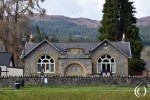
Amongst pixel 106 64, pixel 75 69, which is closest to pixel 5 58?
pixel 75 69

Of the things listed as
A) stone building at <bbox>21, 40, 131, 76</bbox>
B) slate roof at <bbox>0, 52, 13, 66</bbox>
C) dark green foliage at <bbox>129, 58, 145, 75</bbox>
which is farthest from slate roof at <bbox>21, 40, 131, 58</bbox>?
dark green foliage at <bbox>129, 58, 145, 75</bbox>

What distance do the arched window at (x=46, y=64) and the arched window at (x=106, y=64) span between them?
673 cm

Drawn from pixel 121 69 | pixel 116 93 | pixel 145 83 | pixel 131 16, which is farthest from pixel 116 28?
pixel 116 93

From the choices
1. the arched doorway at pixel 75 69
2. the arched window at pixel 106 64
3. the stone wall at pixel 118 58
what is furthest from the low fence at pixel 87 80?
the stone wall at pixel 118 58

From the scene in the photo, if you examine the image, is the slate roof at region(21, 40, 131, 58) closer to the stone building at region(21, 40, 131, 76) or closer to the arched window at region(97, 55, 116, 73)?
the stone building at region(21, 40, 131, 76)

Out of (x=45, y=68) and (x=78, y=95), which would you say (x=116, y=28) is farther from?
(x=78, y=95)

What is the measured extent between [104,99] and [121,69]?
28.4 meters

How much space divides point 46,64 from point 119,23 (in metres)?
22.2

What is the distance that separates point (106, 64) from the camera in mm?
72688

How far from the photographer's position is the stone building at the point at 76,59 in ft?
237

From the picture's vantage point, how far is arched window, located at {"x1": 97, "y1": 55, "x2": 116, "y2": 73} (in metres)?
72.8

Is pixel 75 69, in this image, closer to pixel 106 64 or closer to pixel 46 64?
pixel 46 64

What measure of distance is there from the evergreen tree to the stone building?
14.9m

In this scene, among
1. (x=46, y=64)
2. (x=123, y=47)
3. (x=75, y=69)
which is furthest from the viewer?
(x=123, y=47)
